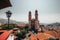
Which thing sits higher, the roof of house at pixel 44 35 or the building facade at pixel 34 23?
the building facade at pixel 34 23

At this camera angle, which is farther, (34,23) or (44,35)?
(34,23)

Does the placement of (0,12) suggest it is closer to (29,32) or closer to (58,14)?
(29,32)

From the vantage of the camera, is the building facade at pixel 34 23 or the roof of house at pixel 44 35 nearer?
the roof of house at pixel 44 35

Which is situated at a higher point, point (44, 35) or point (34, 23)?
point (34, 23)

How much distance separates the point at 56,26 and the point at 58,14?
35 cm

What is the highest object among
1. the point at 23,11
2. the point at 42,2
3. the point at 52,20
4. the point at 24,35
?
the point at 42,2

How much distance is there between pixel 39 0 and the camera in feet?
13.9

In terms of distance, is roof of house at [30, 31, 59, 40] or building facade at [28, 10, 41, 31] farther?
building facade at [28, 10, 41, 31]

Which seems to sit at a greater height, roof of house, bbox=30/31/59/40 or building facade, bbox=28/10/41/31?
building facade, bbox=28/10/41/31

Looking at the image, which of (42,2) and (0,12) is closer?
(0,12)

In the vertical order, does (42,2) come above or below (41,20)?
above

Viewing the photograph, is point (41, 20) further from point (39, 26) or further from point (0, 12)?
point (0, 12)

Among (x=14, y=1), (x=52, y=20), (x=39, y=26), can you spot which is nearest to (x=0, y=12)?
(x=14, y=1)

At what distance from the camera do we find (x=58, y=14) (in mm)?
4129
